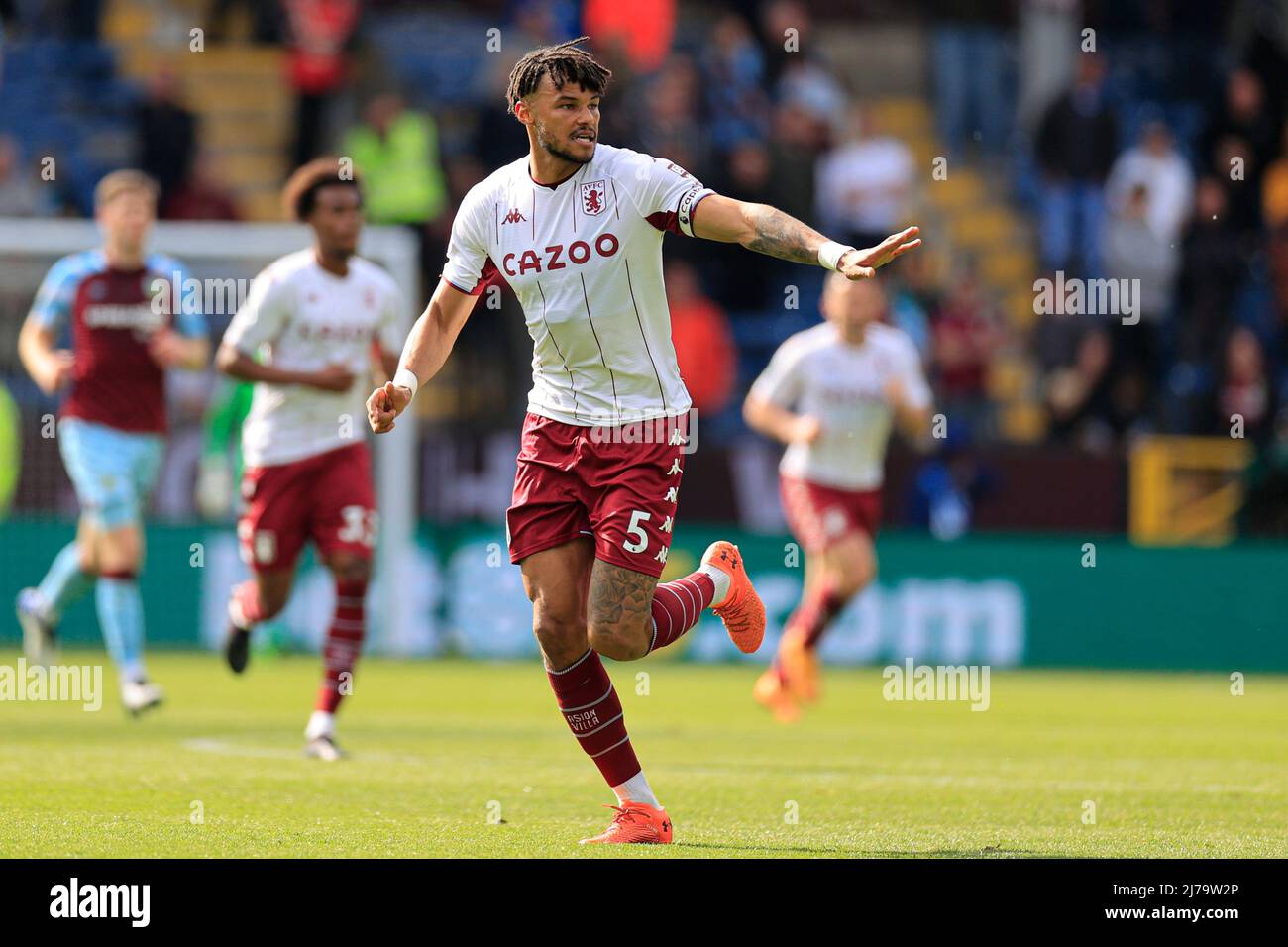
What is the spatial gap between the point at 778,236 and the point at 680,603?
1604mm

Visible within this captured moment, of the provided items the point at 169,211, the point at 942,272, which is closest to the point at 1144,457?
the point at 942,272

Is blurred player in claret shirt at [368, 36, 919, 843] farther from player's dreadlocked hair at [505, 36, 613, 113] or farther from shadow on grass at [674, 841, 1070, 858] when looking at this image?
shadow on grass at [674, 841, 1070, 858]

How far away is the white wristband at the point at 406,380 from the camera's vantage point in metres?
7.70

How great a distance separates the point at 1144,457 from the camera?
19219 millimetres

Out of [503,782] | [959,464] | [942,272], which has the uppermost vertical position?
[942,272]

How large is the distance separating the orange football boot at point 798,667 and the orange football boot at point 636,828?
253 inches

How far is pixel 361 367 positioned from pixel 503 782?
2.76m

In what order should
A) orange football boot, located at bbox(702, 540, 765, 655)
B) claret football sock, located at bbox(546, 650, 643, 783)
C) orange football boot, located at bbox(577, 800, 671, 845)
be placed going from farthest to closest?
orange football boot, located at bbox(702, 540, 765, 655), claret football sock, located at bbox(546, 650, 643, 783), orange football boot, located at bbox(577, 800, 671, 845)

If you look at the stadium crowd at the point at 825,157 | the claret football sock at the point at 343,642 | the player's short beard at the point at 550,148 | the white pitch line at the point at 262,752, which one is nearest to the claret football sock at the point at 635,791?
the player's short beard at the point at 550,148

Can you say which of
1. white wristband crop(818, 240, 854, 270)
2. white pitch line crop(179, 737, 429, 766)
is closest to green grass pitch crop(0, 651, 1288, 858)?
white pitch line crop(179, 737, 429, 766)

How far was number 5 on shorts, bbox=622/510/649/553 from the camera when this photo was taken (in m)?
7.60

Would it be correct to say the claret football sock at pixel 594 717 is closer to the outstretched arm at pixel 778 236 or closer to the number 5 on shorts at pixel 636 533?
the number 5 on shorts at pixel 636 533
